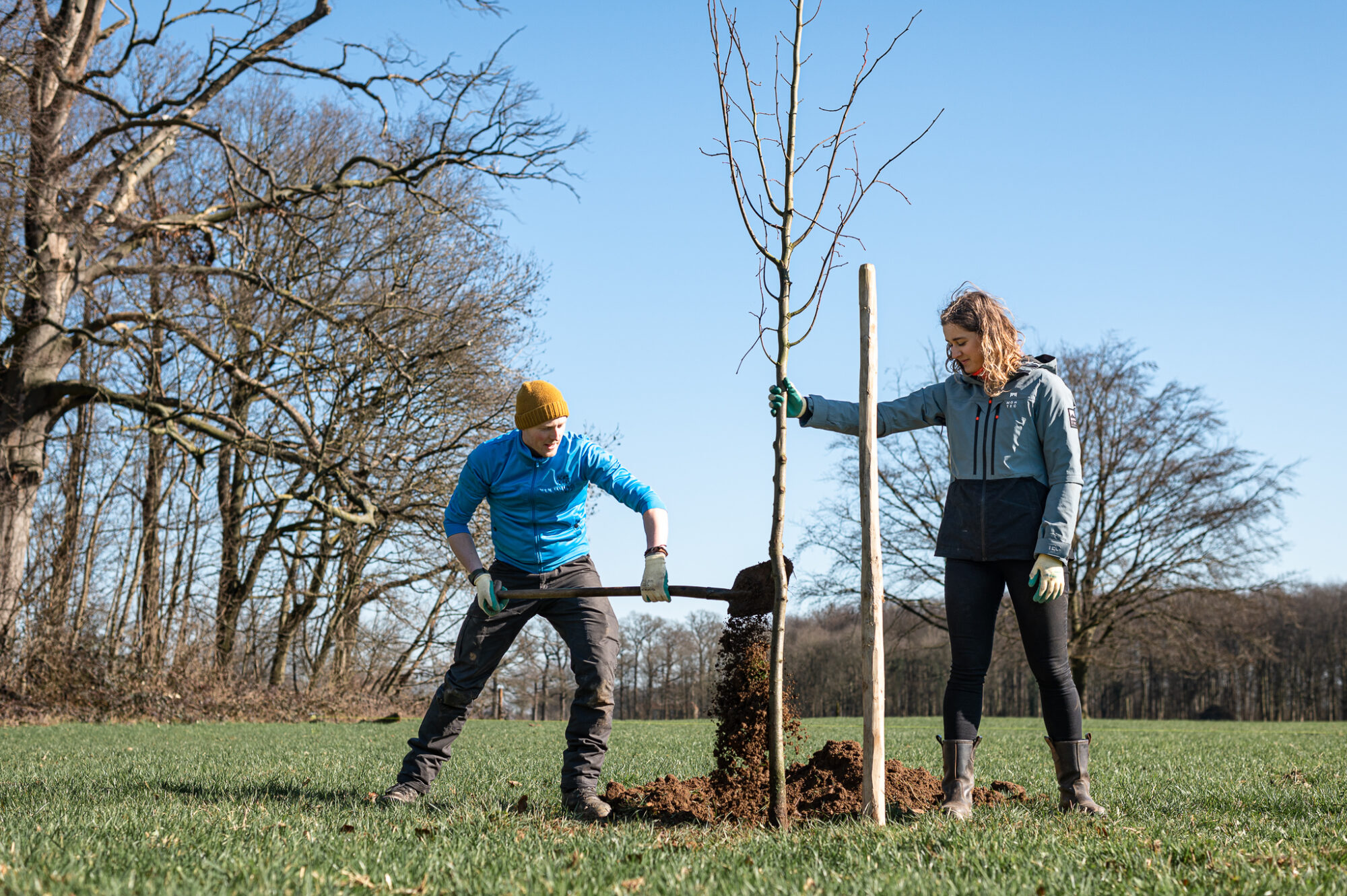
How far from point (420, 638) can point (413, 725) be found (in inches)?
223

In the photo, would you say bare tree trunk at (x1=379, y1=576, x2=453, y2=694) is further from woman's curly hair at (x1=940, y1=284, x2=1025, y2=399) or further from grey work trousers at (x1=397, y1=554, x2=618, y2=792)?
woman's curly hair at (x1=940, y1=284, x2=1025, y2=399)

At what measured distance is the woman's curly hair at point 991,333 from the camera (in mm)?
4082

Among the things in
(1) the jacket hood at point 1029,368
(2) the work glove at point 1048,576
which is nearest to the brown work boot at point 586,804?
(2) the work glove at point 1048,576

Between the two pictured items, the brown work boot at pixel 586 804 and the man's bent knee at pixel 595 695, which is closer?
the brown work boot at pixel 586 804

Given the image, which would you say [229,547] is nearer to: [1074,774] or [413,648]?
[413,648]

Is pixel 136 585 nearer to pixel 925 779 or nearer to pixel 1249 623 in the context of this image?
pixel 925 779

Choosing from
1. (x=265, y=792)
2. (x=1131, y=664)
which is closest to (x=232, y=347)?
(x=265, y=792)

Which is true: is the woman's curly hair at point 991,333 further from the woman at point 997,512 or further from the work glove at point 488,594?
the work glove at point 488,594

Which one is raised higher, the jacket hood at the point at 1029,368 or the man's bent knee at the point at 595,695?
the jacket hood at the point at 1029,368

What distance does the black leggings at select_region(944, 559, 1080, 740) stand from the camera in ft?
13.2

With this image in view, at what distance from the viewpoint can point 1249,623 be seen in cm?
2689

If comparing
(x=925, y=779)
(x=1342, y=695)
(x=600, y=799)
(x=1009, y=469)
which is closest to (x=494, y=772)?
(x=600, y=799)

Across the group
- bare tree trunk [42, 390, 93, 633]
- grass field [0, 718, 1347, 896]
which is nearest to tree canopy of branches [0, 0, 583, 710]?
bare tree trunk [42, 390, 93, 633]

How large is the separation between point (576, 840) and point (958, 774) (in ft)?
5.38
